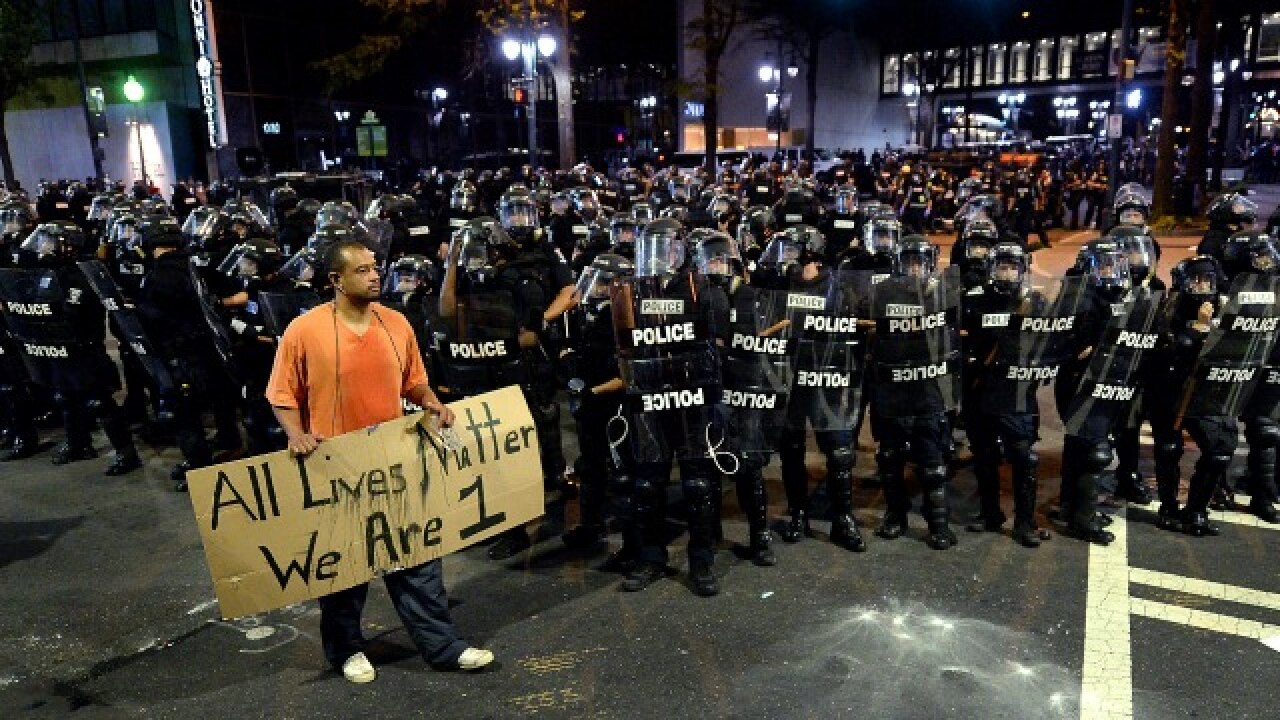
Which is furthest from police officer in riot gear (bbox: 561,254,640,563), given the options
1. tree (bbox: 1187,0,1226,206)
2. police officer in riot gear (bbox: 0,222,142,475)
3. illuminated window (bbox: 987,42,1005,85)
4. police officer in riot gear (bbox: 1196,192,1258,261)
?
illuminated window (bbox: 987,42,1005,85)

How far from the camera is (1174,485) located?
21.1ft

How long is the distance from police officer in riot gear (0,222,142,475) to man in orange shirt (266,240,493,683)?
4548 millimetres

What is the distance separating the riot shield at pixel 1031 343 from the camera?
19.6ft

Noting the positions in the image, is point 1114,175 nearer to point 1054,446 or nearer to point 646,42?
point 1054,446

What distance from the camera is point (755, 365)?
5.89 metres

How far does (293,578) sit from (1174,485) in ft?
18.5

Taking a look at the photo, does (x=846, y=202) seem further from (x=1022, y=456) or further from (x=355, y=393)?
(x=355, y=393)

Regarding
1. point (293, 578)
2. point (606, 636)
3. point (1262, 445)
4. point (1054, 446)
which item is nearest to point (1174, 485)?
point (1262, 445)

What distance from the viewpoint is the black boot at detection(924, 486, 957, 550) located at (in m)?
6.13

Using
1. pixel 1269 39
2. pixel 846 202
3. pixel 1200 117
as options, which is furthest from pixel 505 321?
pixel 1269 39

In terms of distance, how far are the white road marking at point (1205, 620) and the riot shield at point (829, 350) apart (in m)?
1.92

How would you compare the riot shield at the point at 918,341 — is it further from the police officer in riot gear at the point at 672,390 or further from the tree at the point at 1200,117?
the tree at the point at 1200,117

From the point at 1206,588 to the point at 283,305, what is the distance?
6231 millimetres

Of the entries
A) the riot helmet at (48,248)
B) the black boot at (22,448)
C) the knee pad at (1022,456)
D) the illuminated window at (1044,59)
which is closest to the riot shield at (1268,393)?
the knee pad at (1022,456)
